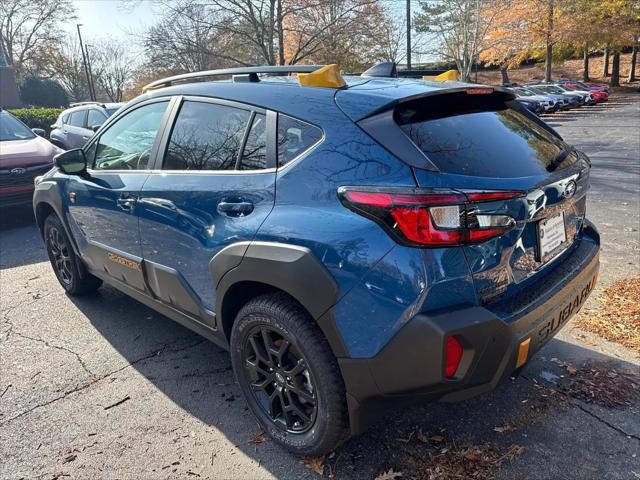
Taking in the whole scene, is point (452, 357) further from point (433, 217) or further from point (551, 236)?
point (551, 236)

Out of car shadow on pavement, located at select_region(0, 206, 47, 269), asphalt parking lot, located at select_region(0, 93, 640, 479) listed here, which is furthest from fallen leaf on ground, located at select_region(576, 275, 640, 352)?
car shadow on pavement, located at select_region(0, 206, 47, 269)

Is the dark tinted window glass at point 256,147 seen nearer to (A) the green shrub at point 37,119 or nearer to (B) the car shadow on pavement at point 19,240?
(B) the car shadow on pavement at point 19,240

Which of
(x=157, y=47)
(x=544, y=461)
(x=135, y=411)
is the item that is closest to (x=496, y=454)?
(x=544, y=461)

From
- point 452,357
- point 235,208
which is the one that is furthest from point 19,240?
point 452,357

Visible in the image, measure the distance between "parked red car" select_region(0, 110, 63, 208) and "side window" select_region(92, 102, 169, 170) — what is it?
4.21 m

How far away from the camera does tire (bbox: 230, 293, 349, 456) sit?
→ 6.93 feet

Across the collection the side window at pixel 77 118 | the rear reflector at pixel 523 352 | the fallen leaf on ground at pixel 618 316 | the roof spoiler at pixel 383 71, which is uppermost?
the roof spoiler at pixel 383 71

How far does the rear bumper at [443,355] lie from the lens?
1.81 m

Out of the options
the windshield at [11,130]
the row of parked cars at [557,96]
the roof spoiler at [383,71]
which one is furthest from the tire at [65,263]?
the row of parked cars at [557,96]

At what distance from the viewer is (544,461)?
229 cm

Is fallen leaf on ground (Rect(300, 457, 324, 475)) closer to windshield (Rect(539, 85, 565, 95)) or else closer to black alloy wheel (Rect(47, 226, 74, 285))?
black alloy wheel (Rect(47, 226, 74, 285))

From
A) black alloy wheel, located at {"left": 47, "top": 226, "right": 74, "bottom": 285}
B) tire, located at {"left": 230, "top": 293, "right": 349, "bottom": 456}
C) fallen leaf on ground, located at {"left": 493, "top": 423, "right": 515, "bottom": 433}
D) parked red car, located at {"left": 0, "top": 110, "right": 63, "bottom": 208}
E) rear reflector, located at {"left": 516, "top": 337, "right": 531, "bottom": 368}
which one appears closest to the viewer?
rear reflector, located at {"left": 516, "top": 337, "right": 531, "bottom": 368}

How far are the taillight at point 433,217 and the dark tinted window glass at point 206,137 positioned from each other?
0.98 meters

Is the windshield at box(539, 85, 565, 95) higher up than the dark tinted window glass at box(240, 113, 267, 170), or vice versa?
the dark tinted window glass at box(240, 113, 267, 170)
